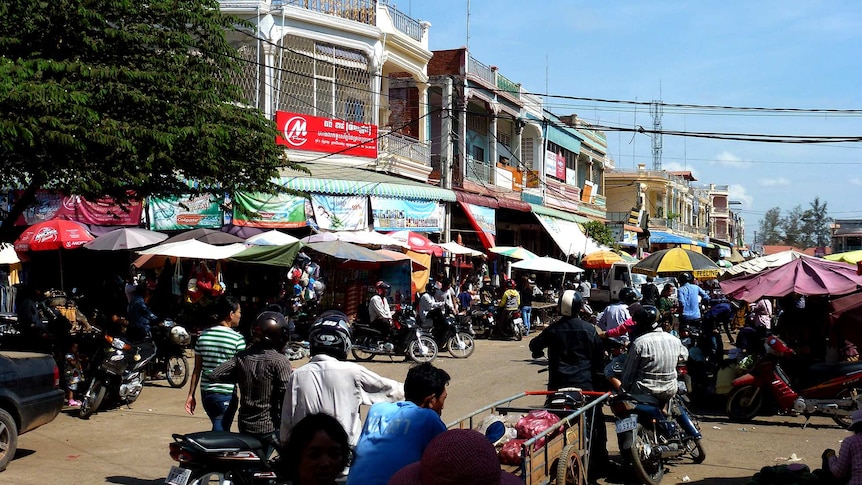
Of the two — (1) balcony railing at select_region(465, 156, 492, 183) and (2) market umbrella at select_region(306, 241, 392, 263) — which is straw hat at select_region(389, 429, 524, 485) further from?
(1) balcony railing at select_region(465, 156, 492, 183)

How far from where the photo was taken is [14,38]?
11531 mm

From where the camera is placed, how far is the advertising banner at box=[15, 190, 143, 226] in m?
18.8

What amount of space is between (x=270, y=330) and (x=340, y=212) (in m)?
14.9

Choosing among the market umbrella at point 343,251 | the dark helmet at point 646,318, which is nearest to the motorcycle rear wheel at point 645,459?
the dark helmet at point 646,318

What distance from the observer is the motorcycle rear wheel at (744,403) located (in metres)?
10.4

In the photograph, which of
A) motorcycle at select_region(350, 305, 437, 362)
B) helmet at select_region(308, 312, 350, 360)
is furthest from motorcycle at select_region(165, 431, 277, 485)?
motorcycle at select_region(350, 305, 437, 362)

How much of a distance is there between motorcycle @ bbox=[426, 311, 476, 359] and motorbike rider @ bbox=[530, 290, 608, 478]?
9.90m

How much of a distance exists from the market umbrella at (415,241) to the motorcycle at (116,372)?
1026 centimetres

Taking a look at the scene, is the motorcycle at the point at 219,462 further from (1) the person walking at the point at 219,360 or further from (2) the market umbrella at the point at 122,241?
(2) the market umbrella at the point at 122,241

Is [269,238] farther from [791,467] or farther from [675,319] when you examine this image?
[791,467]

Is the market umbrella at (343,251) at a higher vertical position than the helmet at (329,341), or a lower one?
higher

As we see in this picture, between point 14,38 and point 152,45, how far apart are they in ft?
6.83

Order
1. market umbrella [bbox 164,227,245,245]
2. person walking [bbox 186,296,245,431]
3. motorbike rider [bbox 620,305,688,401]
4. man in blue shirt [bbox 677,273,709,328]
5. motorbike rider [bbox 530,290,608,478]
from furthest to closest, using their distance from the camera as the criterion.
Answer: market umbrella [bbox 164,227,245,245], man in blue shirt [bbox 677,273,709,328], motorbike rider [bbox 620,305,688,401], motorbike rider [bbox 530,290,608,478], person walking [bbox 186,296,245,431]

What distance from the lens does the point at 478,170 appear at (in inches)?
Answer: 1136
